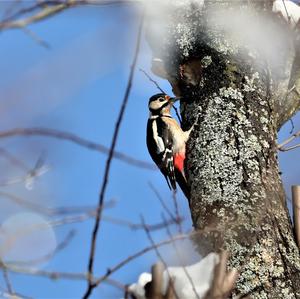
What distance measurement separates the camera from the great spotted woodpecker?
3791 mm

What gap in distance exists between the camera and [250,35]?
10.6 feet

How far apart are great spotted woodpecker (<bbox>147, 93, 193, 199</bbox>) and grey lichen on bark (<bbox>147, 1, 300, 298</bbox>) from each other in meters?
0.24

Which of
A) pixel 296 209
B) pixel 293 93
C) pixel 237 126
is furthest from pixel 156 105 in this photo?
pixel 296 209

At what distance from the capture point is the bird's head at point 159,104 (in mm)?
4891

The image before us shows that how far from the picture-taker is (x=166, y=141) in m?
4.42

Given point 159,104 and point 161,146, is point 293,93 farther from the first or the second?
point 159,104

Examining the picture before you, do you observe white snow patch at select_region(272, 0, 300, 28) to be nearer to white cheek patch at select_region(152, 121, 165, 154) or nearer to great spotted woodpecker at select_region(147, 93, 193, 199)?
great spotted woodpecker at select_region(147, 93, 193, 199)

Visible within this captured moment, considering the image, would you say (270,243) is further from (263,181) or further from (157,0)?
(157,0)

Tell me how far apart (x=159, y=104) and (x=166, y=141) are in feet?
1.90

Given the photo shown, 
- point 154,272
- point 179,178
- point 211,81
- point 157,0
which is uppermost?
point 157,0

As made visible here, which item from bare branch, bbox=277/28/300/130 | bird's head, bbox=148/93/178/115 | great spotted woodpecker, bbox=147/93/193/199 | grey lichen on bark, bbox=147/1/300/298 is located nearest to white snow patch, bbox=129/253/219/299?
grey lichen on bark, bbox=147/1/300/298

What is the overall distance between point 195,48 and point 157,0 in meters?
0.32

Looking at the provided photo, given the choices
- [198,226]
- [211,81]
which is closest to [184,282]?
[198,226]

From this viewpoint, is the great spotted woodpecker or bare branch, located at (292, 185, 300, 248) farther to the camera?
the great spotted woodpecker
